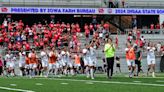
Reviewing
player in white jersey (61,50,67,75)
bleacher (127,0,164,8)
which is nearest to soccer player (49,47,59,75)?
player in white jersey (61,50,67,75)

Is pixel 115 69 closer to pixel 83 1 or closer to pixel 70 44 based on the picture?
pixel 70 44

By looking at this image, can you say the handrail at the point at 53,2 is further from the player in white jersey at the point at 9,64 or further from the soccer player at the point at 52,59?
the soccer player at the point at 52,59

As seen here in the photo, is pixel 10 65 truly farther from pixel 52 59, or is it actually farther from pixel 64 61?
pixel 52 59

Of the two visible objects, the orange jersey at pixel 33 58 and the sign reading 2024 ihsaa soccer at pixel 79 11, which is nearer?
the orange jersey at pixel 33 58

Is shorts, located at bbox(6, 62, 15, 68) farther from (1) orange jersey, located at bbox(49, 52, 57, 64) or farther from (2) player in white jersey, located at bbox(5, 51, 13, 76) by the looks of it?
(1) orange jersey, located at bbox(49, 52, 57, 64)

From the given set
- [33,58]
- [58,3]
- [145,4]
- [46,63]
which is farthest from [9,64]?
[145,4]

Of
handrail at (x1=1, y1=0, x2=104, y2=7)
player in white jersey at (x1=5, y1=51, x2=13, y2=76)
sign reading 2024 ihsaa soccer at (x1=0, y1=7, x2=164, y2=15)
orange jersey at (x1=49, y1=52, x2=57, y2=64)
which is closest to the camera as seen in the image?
orange jersey at (x1=49, y1=52, x2=57, y2=64)

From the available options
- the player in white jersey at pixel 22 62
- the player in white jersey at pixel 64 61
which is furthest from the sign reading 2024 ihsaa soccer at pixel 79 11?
the player in white jersey at pixel 64 61

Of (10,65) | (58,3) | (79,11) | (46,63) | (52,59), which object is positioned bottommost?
(10,65)

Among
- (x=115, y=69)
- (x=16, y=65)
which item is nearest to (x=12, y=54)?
(x=16, y=65)

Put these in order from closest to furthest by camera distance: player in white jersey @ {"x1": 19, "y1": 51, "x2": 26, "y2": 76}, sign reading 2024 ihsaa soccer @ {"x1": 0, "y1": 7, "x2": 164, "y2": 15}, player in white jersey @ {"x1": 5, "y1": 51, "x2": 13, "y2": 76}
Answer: player in white jersey @ {"x1": 19, "y1": 51, "x2": 26, "y2": 76} → player in white jersey @ {"x1": 5, "y1": 51, "x2": 13, "y2": 76} → sign reading 2024 ihsaa soccer @ {"x1": 0, "y1": 7, "x2": 164, "y2": 15}

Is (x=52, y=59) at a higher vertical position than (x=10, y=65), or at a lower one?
higher

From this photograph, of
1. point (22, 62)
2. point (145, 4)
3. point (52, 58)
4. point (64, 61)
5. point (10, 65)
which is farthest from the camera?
point (145, 4)

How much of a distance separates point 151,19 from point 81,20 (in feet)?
22.6
